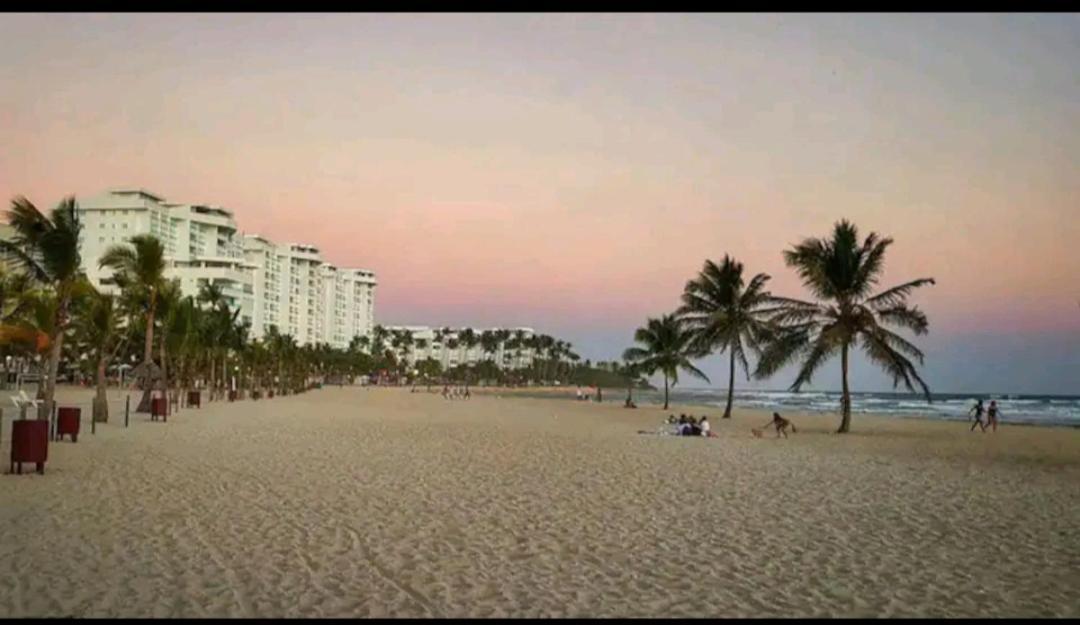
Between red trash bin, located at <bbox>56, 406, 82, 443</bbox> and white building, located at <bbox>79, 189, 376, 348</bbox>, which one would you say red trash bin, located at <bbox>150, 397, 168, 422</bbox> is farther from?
white building, located at <bbox>79, 189, 376, 348</bbox>

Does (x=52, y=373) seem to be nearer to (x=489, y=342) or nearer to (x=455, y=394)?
(x=455, y=394)

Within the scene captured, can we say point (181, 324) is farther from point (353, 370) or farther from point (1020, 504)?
point (353, 370)

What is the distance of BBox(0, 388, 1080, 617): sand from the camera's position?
19.9 ft

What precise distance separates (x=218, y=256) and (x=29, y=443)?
111781 millimetres

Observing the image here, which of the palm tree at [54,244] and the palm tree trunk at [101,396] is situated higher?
the palm tree at [54,244]

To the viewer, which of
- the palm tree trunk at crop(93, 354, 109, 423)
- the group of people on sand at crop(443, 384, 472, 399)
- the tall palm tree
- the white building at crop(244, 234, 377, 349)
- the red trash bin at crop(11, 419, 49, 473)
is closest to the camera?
the red trash bin at crop(11, 419, 49, 473)

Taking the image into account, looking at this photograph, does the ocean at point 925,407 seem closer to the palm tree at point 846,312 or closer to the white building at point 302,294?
the palm tree at point 846,312

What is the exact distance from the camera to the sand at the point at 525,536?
239 inches

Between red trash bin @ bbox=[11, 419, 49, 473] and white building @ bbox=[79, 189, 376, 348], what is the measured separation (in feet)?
243

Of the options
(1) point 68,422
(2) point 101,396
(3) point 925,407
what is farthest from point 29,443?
(3) point 925,407

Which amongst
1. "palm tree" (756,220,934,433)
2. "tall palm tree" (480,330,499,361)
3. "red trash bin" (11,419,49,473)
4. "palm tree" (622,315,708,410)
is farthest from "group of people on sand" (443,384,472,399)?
"tall palm tree" (480,330,499,361)

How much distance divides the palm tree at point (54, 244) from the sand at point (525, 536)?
2639 millimetres

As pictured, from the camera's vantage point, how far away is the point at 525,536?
8.51m

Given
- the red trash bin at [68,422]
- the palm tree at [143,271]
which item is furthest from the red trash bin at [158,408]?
the red trash bin at [68,422]
